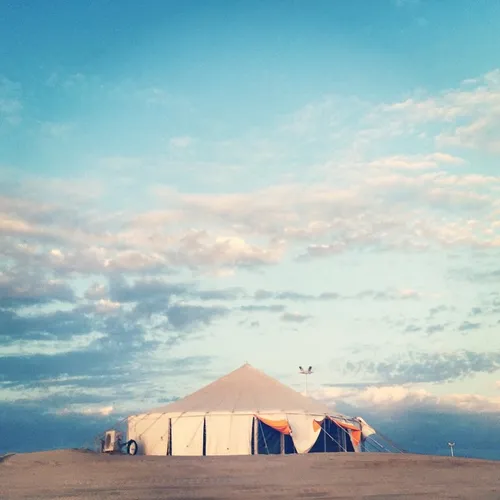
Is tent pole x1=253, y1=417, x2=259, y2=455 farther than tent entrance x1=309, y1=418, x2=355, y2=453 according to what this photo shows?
No

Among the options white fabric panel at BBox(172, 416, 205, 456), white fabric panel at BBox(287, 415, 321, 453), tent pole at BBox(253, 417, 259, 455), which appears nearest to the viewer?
tent pole at BBox(253, 417, 259, 455)

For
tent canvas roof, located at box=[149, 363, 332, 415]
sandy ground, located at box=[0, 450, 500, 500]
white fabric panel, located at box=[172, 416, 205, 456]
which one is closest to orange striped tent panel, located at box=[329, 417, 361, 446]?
tent canvas roof, located at box=[149, 363, 332, 415]

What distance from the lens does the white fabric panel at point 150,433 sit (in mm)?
31359

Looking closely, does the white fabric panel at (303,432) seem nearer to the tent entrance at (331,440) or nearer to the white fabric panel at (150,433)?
the tent entrance at (331,440)

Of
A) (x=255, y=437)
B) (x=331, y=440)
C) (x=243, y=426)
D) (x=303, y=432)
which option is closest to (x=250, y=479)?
(x=255, y=437)

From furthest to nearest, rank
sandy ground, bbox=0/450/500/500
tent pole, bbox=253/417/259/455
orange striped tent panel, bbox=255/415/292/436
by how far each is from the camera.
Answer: orange striped tent panel, bbox=255/415/292/436 → tent pole, bbox=253/417/259/455 → sandy ground, bbox=0/450/500/500

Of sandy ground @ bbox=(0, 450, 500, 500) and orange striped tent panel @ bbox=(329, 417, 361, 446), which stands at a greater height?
orange striped tent panel @ bbox=(329, 417, 361, 446)

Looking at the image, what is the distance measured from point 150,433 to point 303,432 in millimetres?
9060

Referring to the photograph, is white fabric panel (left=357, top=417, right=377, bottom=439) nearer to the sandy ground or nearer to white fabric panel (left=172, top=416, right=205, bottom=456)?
white fabric panel (left=172, top=416, right=205, bottom=456)

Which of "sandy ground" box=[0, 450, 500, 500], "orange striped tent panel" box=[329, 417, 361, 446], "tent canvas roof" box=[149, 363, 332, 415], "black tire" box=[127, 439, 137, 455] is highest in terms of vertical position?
"tent canvas roof" box=[149, 363, 332, 415]

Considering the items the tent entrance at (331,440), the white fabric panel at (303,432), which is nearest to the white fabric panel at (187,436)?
the white fabric panel at (303,432)

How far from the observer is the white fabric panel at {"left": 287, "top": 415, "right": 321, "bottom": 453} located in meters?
29.4

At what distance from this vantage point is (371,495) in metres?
11.6

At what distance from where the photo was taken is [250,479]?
14.2 meters
